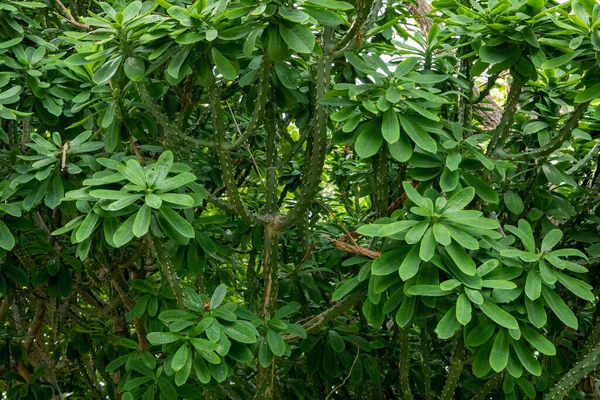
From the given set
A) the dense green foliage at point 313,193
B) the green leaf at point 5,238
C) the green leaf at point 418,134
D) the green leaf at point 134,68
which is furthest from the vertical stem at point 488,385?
the green leaf at point 5,238

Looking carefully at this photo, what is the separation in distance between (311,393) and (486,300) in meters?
1.63

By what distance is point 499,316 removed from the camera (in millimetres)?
2262

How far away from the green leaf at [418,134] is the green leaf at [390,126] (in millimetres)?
33

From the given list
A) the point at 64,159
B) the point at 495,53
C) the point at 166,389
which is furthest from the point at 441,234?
the point at 64,159

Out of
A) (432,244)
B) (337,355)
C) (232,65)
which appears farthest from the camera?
(337,355)

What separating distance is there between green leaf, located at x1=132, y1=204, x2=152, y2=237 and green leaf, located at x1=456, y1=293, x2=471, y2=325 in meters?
0.97

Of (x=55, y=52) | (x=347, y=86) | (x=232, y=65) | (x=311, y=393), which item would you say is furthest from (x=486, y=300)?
(x=55, y=52)

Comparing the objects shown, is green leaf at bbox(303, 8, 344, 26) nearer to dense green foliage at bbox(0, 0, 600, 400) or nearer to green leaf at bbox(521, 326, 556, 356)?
dense green foliage at bbox(0, 0, 600, 400)

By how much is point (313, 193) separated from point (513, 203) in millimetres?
800

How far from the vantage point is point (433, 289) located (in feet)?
7.52

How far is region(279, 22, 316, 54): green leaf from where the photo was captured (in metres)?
2.36

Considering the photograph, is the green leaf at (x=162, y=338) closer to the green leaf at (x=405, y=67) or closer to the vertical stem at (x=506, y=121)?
the green leaf at (x=405, y=67)

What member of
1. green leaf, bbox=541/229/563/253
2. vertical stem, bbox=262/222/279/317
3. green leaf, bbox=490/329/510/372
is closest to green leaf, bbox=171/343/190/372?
vertical stem, bbox=262/222/279/317

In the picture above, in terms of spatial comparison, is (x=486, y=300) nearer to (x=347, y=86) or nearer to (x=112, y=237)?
(x=347, y=86)
